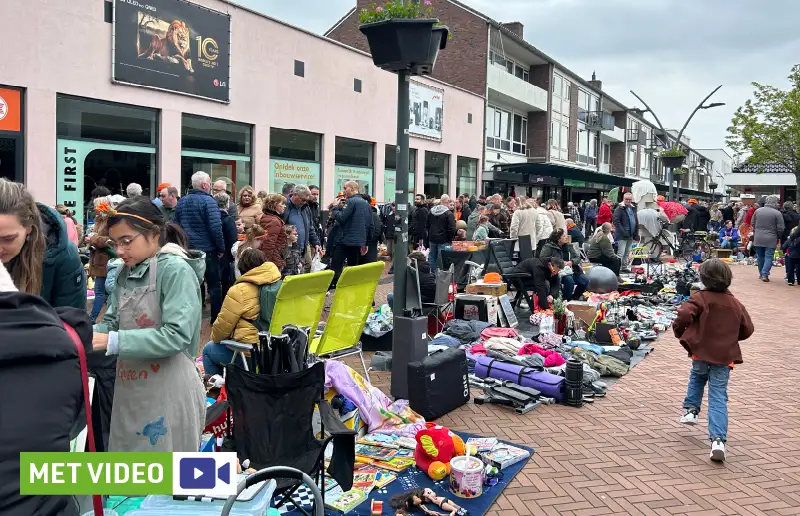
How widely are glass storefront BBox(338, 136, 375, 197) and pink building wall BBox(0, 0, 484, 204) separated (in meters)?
0.26

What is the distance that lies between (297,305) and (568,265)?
738 cm

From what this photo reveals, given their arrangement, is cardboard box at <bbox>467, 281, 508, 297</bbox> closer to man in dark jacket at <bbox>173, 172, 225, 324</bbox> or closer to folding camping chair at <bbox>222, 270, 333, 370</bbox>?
man in dark jacket at <bbox>173, 172, 225, 324</bbox>

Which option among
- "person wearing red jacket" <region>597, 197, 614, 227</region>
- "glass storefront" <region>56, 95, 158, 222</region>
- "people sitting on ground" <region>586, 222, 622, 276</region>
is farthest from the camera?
"person wearing red jacket" <region>597, 197, 614, 227</region>

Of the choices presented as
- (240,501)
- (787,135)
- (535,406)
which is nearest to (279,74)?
(535,406)

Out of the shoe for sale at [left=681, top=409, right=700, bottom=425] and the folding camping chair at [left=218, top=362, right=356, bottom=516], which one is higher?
the folding camping chair at [left=218, top=362, right=356, bottom=516]

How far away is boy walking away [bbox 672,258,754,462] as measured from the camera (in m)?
5.05

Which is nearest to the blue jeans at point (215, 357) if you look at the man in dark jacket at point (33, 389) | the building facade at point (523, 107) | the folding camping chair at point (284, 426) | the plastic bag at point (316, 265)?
the folding camping chair at point (284, 426)

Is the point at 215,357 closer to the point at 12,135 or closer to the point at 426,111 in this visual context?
the point at 12,135

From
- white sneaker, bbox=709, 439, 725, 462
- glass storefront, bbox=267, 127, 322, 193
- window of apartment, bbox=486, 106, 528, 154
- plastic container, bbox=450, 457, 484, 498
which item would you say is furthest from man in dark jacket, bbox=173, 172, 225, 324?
window of apartment, bbox=486, 106, 528, 154

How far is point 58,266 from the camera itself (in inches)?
129

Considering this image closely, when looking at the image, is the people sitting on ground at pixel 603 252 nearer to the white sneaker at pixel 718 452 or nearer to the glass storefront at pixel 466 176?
the white sneaker at pixel 718 452

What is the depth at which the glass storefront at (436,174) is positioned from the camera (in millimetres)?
24781

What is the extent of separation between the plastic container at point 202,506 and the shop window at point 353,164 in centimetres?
1653

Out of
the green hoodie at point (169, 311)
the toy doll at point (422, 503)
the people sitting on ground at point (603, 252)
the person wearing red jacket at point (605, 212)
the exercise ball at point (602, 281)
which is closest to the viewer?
the green hoodie at point (169, 311)
